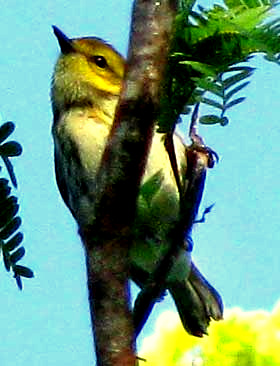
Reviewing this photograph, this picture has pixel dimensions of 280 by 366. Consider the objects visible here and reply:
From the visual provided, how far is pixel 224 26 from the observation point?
1.48 metres

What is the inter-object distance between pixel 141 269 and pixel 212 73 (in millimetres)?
765

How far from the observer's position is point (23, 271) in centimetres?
167

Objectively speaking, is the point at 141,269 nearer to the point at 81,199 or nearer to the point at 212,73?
the point at 212,73

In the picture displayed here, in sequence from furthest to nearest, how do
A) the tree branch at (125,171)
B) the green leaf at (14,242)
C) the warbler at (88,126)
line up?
1. the warbler at (88,126)
2. the green leaf at (14,242)
3. the tree branch at (125,171)

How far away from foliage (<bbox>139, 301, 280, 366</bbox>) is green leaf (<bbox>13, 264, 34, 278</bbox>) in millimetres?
736

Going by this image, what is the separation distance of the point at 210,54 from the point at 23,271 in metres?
0.47

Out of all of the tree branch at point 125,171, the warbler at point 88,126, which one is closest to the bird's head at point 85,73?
the warbler at point 88,126

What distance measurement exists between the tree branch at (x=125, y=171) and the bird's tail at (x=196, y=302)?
1.91 meters

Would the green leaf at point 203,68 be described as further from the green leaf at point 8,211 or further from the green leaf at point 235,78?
the green leaf at point 8,211

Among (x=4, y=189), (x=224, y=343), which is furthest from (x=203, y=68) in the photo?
(x=224, y=343)

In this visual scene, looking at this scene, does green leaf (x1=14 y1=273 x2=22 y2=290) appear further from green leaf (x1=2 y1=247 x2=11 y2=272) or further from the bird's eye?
the bird's eye

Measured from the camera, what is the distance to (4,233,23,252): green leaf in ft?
5.40

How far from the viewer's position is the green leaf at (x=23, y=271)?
1.67 meters

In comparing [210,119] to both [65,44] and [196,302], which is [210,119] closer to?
[196,302]
